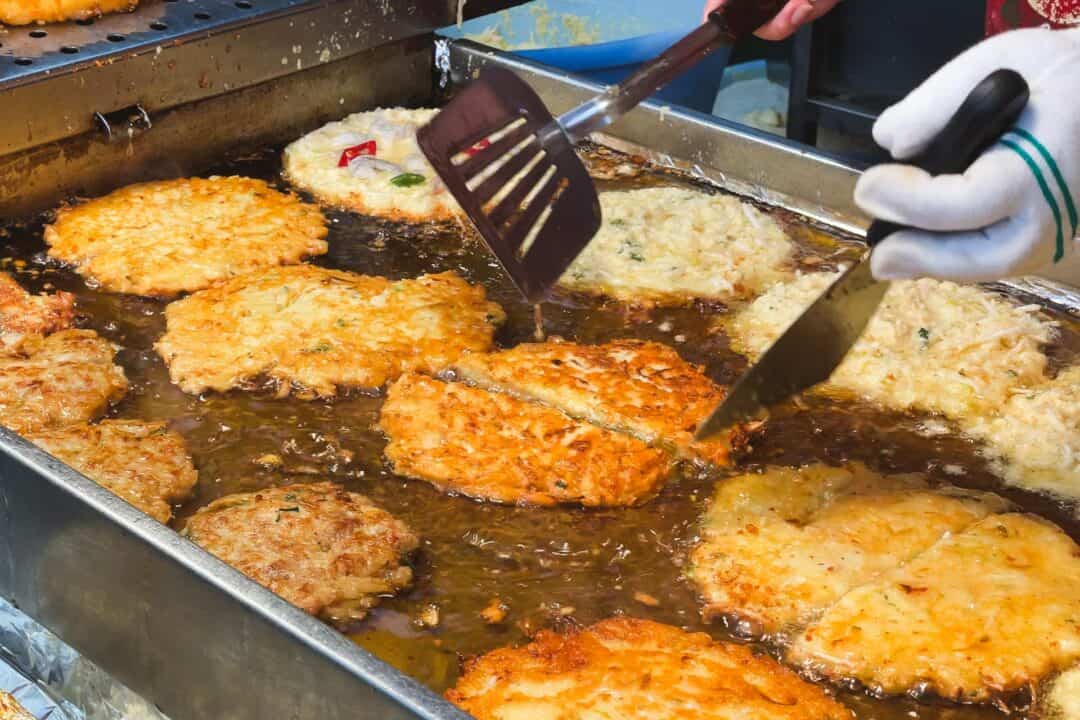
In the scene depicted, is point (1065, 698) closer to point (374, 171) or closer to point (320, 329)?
point (320, 329)

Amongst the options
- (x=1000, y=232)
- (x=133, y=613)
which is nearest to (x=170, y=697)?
(x=133, y=613)

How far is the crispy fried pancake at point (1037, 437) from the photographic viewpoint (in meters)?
3.09

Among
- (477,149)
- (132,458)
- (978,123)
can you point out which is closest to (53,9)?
(477,149)

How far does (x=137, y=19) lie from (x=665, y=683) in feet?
9.91

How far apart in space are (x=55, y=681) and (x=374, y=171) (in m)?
2.22

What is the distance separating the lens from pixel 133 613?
7.82 feet

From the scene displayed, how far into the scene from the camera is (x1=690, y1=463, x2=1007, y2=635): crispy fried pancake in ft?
8.73

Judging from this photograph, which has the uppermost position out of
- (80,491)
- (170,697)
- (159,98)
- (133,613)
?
(159,98)

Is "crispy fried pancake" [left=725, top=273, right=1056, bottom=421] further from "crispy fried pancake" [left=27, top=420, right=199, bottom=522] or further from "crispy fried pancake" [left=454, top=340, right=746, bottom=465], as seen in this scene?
"crispy fried pancake" [left=27, top=420, right=199, bottom=522]

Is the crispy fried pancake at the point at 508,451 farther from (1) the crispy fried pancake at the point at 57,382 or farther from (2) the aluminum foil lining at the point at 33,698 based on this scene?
(2) the aluminum foil lining at the point at 33,698

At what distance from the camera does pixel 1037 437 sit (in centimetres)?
318

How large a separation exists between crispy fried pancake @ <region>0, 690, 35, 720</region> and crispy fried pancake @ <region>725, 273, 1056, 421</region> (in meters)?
2.10

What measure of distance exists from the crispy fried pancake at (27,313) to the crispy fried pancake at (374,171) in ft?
3.34

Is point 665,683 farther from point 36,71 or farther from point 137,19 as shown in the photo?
point 137,19
